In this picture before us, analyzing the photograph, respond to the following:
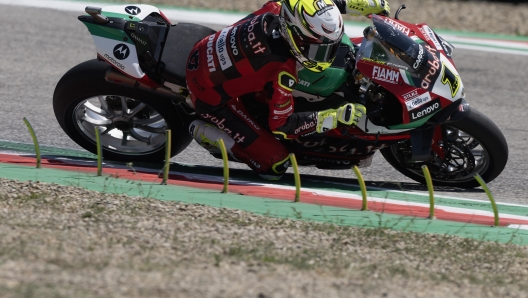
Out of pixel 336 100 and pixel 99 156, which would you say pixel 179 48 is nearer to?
pixel 99 156

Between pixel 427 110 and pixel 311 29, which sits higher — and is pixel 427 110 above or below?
below

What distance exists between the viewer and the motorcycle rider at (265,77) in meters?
5.87

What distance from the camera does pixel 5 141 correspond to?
285 inches

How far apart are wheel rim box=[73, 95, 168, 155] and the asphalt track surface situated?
1.46 ft

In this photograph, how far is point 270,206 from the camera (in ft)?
18.4

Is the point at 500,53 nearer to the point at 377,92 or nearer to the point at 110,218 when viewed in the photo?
the point at 377,92

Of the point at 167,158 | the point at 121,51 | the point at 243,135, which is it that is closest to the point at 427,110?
the point at 243,135

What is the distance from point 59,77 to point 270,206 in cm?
455

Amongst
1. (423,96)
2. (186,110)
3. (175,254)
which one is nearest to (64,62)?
(186,110)

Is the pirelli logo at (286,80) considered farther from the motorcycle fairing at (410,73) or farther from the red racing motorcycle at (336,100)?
the motorcycle fairing at (410,73)

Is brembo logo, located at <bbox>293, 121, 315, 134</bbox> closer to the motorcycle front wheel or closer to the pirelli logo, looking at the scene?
the pirelli logo

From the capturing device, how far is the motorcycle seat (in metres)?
6.41

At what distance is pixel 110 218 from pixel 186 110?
6.14 feet

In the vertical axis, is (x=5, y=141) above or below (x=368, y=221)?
below
